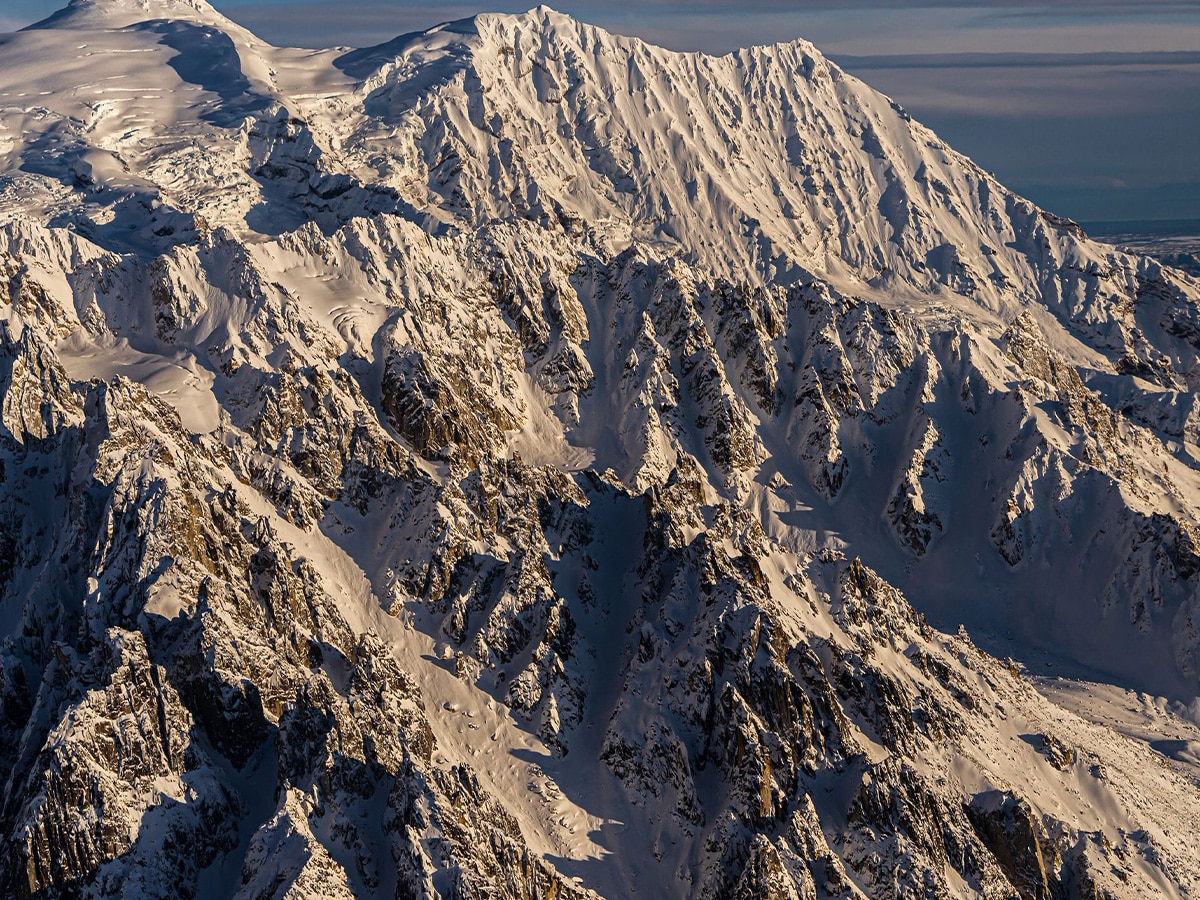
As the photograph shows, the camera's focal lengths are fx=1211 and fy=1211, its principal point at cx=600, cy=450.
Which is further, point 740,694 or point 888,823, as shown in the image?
point 740,694

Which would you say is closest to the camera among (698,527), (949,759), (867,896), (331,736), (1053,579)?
(331,736)

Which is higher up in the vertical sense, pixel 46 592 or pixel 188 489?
pixel 188 489

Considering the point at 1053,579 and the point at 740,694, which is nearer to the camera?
the point at 740,694

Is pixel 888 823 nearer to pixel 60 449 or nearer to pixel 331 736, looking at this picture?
pixel 331 736

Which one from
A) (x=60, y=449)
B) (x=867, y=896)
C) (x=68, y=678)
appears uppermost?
(x=60, y=449)

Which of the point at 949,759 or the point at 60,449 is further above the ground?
the point at 60,449

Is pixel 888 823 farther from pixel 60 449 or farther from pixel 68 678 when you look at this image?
pixel 60 449

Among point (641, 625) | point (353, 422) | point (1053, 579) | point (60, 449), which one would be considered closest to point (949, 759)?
point (641, 625)

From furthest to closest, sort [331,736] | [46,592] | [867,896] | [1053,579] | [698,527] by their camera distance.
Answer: [1053,579] → [698,527] → [46,592] → [867,896] → [331,736]

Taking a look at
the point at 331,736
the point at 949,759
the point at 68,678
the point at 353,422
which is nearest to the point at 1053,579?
the point at 949,759
